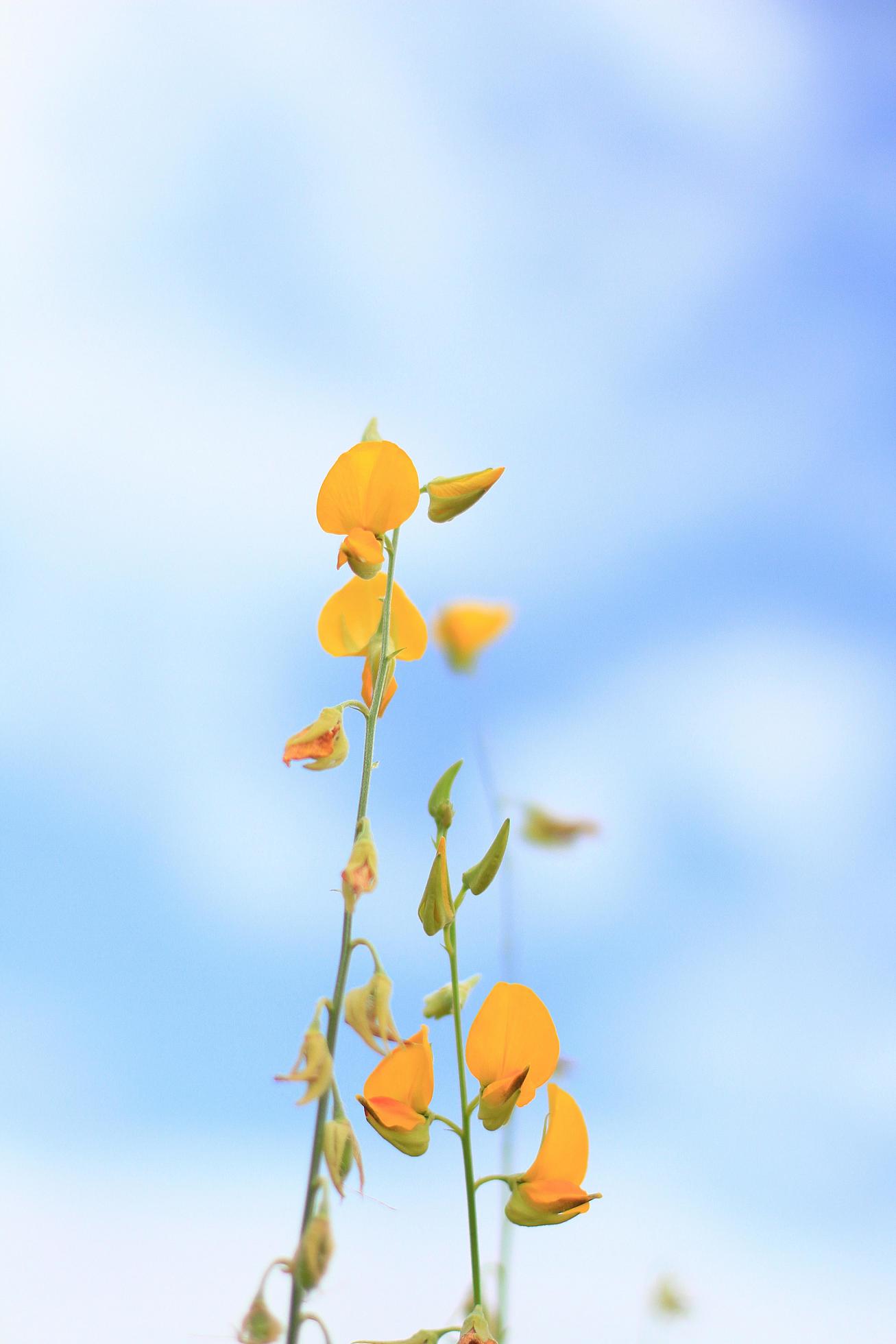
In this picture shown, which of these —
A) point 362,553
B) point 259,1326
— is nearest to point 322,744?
point 362,553

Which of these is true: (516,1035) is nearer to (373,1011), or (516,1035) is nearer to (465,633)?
(373,1011)

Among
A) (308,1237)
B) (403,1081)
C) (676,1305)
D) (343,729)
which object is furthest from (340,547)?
(676,1305)

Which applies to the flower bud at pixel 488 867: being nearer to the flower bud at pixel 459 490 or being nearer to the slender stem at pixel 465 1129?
the slender stem at pixel 465 1129

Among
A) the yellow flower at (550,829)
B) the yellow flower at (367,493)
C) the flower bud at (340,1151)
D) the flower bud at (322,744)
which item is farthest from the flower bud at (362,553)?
the yellow flower at (550,829)

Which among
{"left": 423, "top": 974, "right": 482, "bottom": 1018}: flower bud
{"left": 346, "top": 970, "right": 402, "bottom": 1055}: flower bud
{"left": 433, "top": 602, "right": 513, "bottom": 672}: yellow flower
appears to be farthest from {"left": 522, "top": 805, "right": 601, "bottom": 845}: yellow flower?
{"left": 346, "top": 970, "right": 402, "bottom": 1055}: flower bud

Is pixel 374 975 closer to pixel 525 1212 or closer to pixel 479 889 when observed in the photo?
pixel 479 889

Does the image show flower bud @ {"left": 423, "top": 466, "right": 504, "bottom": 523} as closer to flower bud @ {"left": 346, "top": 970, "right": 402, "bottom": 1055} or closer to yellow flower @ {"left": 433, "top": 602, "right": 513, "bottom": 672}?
flower bud @ {"left": 346, "top": 970, "right": 402, "bottom": 1055}
